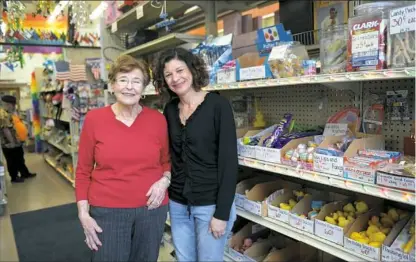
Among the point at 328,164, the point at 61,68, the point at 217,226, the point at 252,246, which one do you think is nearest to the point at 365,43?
the point at 328,164

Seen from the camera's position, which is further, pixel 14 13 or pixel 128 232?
pixel 14 13

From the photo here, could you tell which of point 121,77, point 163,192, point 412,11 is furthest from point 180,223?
point 412,11

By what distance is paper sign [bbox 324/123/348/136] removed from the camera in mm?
1807

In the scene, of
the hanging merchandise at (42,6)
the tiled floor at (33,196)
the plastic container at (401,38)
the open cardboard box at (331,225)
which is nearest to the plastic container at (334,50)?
the plastic container at (401,38)

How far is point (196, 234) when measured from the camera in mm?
1814

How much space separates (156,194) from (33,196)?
14.7 feet

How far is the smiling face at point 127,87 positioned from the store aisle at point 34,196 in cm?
256

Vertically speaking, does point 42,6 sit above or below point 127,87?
above

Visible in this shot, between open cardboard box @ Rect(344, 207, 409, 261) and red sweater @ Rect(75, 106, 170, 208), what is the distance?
0.99 m

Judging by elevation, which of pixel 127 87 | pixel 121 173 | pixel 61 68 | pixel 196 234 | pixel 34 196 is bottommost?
pixel 34 196

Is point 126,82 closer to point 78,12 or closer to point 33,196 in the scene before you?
point 78,12

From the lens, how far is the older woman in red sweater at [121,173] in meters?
1.65

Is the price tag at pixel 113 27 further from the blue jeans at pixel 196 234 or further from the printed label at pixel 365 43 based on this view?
the printed label at pixel 365 43

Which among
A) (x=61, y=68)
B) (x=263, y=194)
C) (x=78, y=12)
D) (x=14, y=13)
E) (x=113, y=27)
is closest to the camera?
(x=14, y=13)
